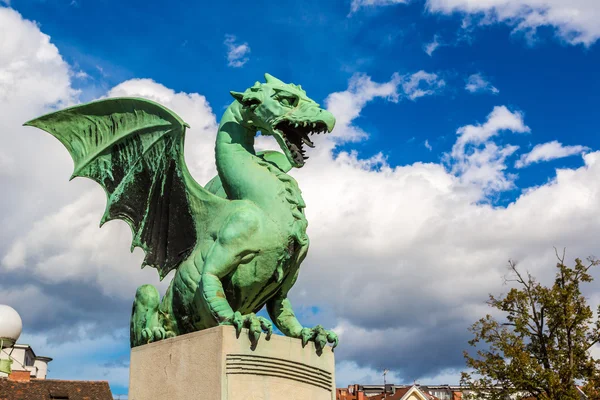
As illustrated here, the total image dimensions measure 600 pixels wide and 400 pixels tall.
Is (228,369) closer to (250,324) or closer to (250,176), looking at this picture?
(250,324)

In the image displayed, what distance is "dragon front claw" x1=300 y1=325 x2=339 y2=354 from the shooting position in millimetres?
7914

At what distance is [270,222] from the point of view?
8.09 meters

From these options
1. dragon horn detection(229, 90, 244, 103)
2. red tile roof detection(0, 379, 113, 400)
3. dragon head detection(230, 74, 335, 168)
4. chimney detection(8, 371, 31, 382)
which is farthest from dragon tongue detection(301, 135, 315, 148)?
chimney detection(8, 371, 31, 382)

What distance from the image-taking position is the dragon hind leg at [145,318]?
8.24 meters

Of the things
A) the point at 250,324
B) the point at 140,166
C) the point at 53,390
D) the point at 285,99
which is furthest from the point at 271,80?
the point at 53,390

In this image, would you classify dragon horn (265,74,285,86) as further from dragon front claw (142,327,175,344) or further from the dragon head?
dragon front claw (142,327,175,344)

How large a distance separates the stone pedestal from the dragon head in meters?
2.03

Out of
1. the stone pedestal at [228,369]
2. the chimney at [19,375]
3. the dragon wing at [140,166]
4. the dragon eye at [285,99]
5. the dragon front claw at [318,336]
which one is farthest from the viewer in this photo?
the chimney at [19,375]

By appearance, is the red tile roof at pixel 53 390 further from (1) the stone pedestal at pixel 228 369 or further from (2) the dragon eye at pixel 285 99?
(2) the dragon eye at pixel 285 99

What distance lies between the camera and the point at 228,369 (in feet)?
23.6

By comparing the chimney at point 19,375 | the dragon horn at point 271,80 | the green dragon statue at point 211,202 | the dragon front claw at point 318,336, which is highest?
the chimney at point 19,375

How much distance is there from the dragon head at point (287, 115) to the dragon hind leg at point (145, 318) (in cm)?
216

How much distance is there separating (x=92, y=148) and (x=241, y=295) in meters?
2.81

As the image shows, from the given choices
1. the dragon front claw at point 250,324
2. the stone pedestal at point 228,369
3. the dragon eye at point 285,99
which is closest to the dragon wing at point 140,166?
the dragon eye at point 285,99
